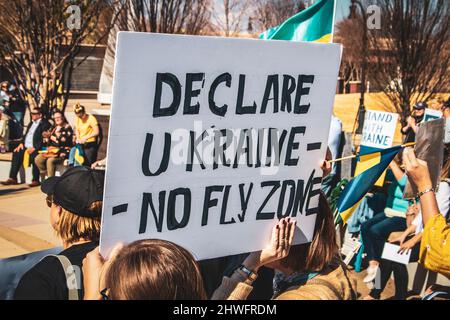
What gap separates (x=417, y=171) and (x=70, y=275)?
1.55m

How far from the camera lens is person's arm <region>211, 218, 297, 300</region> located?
2484 millimetres

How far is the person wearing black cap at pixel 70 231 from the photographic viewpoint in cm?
237

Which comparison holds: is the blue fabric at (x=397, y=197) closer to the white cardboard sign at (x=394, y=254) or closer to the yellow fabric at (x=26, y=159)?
the white cardboard sign at (x=394, y=254)

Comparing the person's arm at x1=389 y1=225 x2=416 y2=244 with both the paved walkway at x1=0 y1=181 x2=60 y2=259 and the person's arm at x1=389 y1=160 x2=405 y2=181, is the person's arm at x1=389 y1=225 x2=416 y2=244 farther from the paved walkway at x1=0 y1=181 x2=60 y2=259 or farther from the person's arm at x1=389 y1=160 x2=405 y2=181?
the paved walkway at x1=0 y1=181 x2=60 y2=259

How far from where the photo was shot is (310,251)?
2.75 m

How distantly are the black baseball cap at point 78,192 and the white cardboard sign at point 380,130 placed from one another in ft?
14.6

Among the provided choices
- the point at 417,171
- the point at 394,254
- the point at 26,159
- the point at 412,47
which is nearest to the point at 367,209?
the point at 394,254

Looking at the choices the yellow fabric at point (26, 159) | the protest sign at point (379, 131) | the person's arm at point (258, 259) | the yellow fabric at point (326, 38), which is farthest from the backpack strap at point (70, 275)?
the yellow fabric at point (26, 159)

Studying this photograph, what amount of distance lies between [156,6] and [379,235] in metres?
11.3

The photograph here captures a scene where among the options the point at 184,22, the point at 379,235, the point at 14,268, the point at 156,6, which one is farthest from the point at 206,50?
the point at 184,22

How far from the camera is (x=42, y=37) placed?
13.6 metres

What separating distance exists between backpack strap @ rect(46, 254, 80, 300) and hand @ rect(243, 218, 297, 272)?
26.1 inches

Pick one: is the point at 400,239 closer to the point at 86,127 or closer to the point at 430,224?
the point at 430,224

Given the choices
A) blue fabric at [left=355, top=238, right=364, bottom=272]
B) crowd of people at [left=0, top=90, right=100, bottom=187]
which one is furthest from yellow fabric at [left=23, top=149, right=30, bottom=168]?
blue fabric at [left=355, top=238, right=364, bottom=272]
